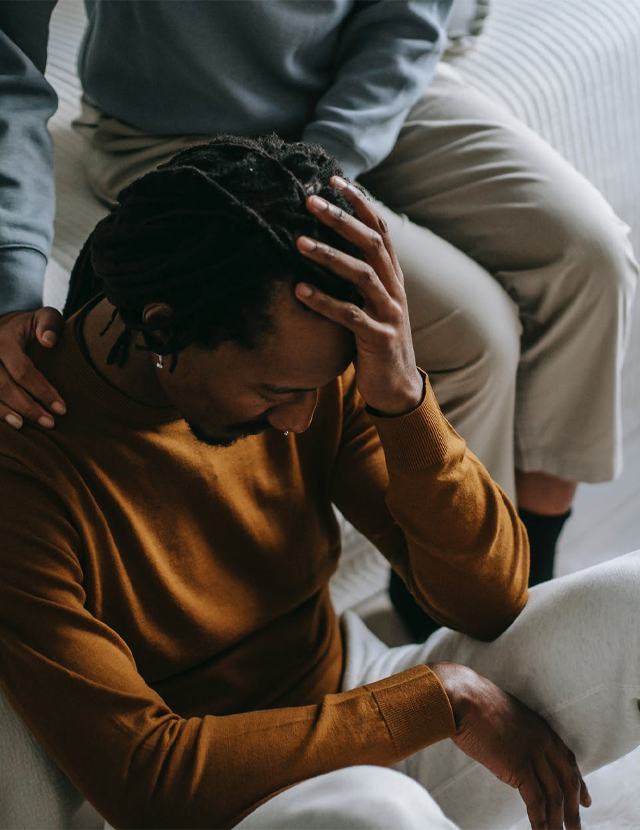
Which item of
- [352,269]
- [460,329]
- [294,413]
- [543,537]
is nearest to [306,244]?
[352,269]

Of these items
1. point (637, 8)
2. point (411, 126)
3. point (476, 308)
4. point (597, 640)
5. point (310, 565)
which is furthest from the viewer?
point (637, 8)

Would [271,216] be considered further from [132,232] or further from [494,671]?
[494,671]

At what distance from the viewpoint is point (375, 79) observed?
3.71ft

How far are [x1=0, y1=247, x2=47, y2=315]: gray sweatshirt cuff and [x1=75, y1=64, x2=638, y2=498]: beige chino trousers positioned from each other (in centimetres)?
25

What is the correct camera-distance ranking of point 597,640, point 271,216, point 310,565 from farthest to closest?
1. point 310,565
2. point 597,640
3. point 271,216

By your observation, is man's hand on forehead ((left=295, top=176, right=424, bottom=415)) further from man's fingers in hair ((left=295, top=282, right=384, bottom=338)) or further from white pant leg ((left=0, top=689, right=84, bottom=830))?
white pant leg ((left=0, top=689, right=84, bottom=830))

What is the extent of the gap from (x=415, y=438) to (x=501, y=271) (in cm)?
49

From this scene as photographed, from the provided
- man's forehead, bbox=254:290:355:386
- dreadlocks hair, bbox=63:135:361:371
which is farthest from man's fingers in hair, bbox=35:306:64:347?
man's forehead, bbox=254:290:355:386

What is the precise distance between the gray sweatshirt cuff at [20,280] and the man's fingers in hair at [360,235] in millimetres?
433

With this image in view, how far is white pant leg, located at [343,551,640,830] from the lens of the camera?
758 mm

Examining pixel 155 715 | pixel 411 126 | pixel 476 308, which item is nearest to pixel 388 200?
pixel 411 126

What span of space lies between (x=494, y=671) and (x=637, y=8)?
4.36ft

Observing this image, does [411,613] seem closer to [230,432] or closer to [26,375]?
[230,432]

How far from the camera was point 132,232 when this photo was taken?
661 millimetres
